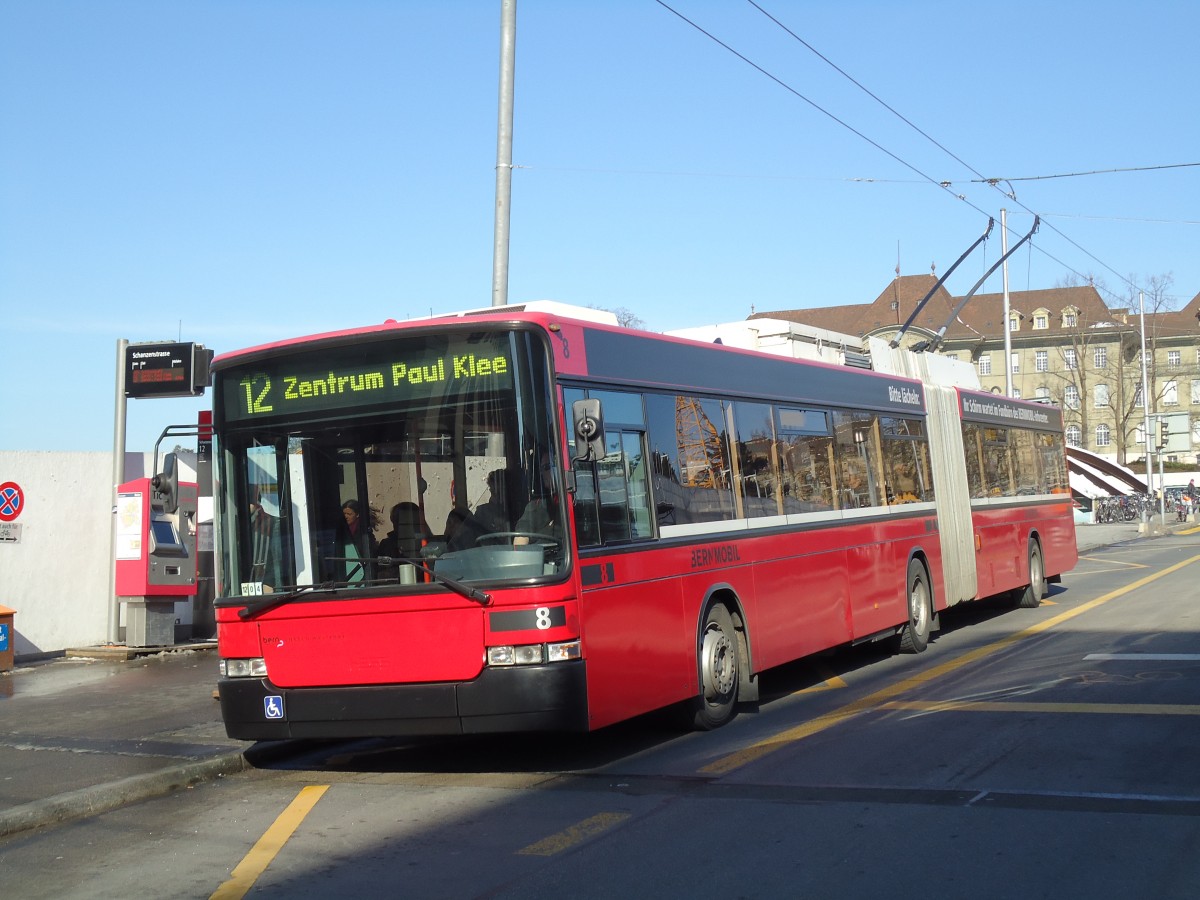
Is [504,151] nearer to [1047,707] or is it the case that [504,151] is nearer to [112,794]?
[1047,707]

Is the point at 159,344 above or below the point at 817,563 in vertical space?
above

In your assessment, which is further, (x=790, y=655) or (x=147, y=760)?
(x=790, y=655)

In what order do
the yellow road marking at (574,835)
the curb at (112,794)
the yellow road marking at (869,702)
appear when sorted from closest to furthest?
the yellow road marking at (574,835) → the curb at (112,794) → the yellow road marking at (869,702)

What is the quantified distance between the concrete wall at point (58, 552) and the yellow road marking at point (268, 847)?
856 centimetres

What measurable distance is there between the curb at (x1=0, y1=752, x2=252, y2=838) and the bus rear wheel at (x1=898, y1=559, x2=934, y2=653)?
7828mm

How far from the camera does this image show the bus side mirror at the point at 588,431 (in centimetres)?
828

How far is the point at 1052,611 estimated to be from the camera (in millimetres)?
18953

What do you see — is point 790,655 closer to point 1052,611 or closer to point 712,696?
point 712,696

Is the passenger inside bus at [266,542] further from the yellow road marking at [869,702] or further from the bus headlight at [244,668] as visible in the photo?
the yellow road marking at [869,702]

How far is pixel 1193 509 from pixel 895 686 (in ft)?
178

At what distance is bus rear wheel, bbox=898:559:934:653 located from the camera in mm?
14695

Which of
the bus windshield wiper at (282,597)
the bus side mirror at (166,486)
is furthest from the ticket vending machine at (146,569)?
the bus windshield wiper at (282,597)

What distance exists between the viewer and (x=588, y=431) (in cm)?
829

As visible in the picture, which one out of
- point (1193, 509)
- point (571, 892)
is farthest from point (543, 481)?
point (1193, 509)
